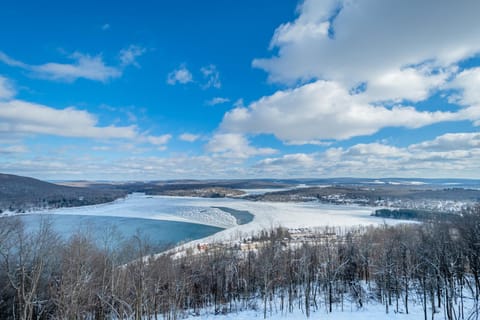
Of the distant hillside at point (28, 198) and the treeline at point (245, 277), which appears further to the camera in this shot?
the distant hillside at point (28, 198)

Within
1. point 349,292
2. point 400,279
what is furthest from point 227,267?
point 400,279

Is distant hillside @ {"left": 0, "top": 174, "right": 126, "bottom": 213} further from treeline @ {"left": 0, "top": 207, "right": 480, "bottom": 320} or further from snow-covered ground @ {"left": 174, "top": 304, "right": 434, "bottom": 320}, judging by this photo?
snow-covered ground @ {"left": 174, "top": 304, "right": 434, "bottom": 320}

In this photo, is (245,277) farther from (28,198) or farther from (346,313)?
(28,198)

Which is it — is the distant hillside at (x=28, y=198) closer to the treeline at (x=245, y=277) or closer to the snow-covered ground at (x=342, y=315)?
the treeline at (x=245, y=277)

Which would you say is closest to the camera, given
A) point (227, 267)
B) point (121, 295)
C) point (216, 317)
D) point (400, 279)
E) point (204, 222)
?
point (121, 295)

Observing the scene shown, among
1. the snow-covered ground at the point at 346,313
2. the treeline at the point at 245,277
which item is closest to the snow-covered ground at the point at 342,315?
the snow-covered ground at the point at 346,313

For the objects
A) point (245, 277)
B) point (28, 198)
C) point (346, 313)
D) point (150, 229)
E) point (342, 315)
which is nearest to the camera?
point (342, 315)

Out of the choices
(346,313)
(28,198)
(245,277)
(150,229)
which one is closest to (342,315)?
(346,313)

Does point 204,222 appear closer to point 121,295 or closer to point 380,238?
point 380,238

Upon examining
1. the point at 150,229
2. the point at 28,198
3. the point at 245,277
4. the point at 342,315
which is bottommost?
the point at 245,277
